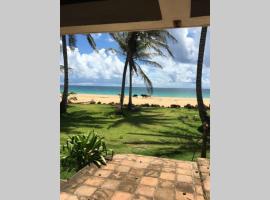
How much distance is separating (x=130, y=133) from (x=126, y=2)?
20.6ft

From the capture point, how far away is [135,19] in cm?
262

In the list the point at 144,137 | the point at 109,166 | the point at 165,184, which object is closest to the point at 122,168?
the point at 109,166

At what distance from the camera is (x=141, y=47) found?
14.3 meters

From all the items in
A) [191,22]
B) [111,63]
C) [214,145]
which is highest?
[111,63]

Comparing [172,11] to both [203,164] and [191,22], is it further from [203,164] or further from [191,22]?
[203,164]

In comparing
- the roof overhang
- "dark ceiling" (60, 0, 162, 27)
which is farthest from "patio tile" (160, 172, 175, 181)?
"dark ceiling" (60, 0, 162, 27)

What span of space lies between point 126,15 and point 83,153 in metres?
2.71

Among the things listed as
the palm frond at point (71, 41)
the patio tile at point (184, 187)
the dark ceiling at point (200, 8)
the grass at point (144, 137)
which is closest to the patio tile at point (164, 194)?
the patio tile at point (184, 187)

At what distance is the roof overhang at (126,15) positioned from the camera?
239cm

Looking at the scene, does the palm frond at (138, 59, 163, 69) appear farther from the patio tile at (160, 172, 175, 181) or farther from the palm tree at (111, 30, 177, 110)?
the patio tile at (160, 172, 175, 181)

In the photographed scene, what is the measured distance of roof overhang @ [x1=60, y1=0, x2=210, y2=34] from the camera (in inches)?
94.0

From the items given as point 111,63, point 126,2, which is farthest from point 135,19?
point 111,63

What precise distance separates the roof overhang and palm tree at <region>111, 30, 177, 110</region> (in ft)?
30.9

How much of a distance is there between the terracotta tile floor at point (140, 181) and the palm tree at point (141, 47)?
342 inches
